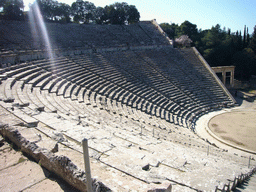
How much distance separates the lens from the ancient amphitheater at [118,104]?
4.25 metres

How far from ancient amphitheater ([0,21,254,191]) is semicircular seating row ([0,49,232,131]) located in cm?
10

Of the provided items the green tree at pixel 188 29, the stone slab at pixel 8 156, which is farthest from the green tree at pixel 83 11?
the stone slab at pixel 8 156

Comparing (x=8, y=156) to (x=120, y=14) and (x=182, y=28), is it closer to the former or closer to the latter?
(x=120, y=14)

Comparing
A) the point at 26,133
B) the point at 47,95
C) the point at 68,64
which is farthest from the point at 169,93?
the point at 26,133

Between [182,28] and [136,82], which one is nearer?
[136,82]

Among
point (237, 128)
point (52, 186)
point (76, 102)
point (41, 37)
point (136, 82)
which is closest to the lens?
point (52, 186)

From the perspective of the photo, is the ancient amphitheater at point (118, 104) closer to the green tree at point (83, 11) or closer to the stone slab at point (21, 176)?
the stone slab at point (21, 176)

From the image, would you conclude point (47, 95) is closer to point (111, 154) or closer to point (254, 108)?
point (111, 154)

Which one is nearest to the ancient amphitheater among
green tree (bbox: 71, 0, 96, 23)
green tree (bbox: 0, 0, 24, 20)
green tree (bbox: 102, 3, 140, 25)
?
green tree (bbox: 0, 0, 24, 20)

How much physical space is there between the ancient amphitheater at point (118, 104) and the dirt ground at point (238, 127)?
1254mm

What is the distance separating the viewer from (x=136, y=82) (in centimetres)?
1897

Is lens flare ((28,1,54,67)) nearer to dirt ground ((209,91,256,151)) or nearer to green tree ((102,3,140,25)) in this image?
dirt ground ((209,91,256,151))

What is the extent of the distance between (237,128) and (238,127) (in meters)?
0.21

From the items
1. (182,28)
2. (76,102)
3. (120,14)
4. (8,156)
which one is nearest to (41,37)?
(76,102)
